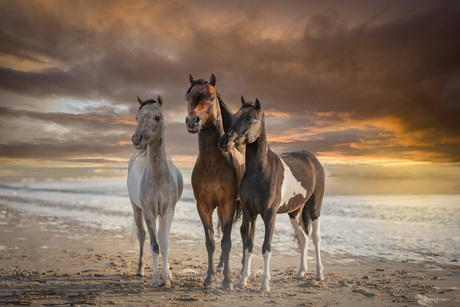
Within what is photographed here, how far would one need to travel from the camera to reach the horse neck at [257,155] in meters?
4.54

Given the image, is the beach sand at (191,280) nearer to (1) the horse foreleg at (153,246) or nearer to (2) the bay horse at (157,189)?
(1) the horse foreleg at (153,246)

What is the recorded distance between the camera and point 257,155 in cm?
457

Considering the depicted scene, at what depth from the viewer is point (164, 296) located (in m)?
4.30

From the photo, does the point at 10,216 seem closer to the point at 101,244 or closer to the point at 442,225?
the point at 101,244

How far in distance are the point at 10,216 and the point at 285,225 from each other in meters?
11.1

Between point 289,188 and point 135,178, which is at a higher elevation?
point 135,178

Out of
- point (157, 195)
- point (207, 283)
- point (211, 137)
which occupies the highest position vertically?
point (211, 137)

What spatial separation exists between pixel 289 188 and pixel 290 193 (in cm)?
9

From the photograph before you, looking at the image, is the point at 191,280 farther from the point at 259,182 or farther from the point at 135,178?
the point at 259,182

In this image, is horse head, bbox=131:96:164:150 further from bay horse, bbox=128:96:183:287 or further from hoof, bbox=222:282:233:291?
hoof, bbox=222:282:233:291

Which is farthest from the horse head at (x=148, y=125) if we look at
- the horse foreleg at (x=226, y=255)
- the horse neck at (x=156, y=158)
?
the horse foreleg at (x=226, y=255)

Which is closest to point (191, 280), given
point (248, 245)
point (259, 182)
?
point (248, 245)

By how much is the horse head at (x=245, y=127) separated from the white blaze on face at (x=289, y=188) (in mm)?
903

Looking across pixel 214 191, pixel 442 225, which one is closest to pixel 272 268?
pixel 214 191
